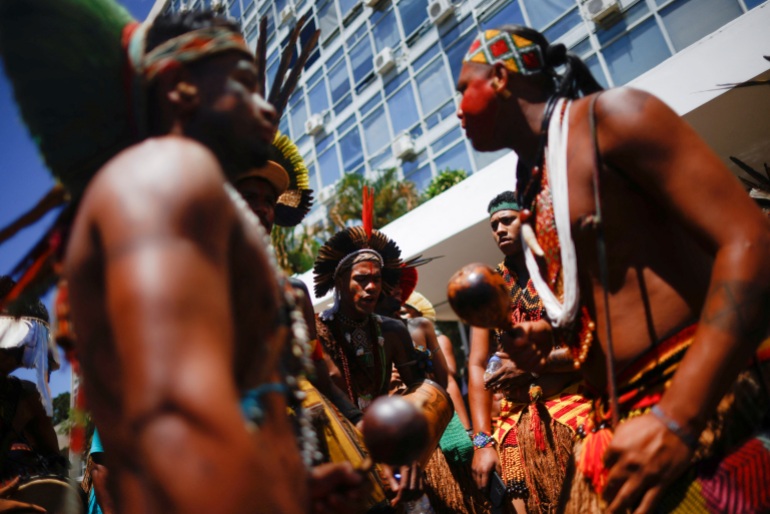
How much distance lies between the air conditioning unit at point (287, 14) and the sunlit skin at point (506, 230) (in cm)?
2801

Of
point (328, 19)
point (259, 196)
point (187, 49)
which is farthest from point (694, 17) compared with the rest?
point (328, 19)

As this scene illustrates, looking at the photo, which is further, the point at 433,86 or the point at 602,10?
the point at 433,86

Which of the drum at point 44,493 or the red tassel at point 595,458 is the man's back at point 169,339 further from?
the drum at point 44,493

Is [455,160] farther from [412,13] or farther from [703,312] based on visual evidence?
[703,312]

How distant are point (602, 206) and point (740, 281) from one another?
42 cm

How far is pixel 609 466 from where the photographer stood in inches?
54.6

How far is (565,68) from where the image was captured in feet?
6.82

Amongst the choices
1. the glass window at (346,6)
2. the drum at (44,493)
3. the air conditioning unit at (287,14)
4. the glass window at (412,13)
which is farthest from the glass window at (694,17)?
the air conditioning unit at (287,14)

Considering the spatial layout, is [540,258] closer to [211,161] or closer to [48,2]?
[211,161]

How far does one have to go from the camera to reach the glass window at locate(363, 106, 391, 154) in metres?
23.1

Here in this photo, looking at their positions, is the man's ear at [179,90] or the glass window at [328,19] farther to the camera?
the glass window at [328,19]

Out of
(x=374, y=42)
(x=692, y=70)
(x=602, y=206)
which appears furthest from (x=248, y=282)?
Answer: (x=374, y=42)

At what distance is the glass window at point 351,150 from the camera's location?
80.4 feet

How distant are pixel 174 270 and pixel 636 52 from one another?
621 inches
